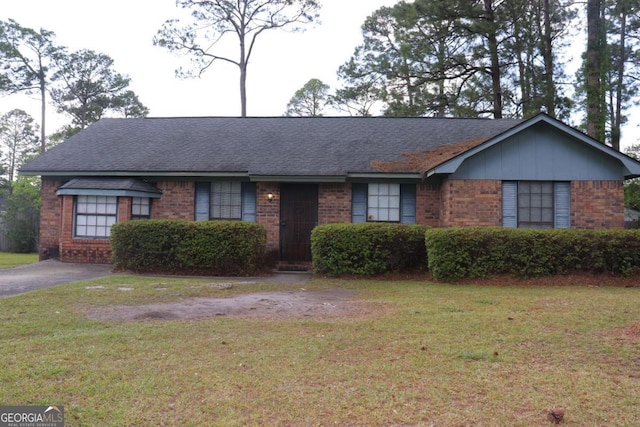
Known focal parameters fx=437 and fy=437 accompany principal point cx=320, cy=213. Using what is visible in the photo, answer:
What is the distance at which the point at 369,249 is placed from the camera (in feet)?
35.3

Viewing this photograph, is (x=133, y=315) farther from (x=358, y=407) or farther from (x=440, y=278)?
(x=440, y=278)

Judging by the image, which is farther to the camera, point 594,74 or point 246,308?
point 594,74

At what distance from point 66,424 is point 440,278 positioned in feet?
27.4

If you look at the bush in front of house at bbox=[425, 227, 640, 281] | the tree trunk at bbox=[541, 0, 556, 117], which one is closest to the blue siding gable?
the bush in front of house at bbox=[425, 227, 640, 281]

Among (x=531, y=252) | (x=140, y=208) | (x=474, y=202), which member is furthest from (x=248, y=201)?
(x=531, y=252)

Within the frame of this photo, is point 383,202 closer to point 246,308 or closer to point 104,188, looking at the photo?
point 246,308

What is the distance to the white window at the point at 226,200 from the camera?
13.8 m

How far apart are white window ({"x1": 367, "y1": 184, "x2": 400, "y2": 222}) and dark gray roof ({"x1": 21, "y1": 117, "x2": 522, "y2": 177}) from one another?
0.79 m

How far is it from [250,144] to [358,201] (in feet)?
15.2

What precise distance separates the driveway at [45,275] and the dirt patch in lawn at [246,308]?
10.5 feet

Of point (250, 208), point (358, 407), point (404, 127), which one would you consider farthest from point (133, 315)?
point (404, 127)

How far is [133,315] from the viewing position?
6336 mm

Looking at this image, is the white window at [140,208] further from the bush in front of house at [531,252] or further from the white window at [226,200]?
the bush in front of house at [531,252]

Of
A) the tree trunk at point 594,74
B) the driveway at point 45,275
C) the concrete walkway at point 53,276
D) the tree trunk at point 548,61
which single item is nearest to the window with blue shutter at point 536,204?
the concrete walkway at point 53,276
